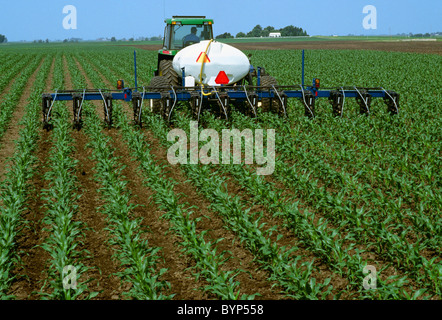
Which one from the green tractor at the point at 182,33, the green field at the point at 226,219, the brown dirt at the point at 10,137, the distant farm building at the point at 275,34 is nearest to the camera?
the green field at the point at 226,219

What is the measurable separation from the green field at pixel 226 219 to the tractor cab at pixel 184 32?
3614 millimetres

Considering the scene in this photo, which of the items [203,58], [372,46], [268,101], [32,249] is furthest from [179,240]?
[372,46]

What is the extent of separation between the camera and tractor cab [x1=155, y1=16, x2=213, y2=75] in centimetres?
1278

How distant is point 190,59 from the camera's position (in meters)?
11.2

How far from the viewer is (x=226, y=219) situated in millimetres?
5836

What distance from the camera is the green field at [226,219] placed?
14.6ft

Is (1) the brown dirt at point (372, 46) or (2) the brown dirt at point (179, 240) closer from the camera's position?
(2) the brown dirt at point (179, 240)

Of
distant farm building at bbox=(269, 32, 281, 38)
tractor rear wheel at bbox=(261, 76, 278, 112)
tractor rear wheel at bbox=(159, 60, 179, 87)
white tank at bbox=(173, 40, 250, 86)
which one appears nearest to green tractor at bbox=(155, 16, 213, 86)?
tractor rear wheel at bbox=(159, 60, 179, 87)

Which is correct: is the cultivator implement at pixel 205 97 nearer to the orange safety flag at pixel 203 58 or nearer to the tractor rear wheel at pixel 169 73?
the tractor rear wheel at pixel 169 73

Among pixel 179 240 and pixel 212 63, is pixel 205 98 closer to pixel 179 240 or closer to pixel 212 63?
pixel 212 63

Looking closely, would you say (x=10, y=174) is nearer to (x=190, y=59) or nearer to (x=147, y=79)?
(x=190, y=59)

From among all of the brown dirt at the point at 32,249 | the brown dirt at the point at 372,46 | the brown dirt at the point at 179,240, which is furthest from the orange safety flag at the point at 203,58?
the brown dirt at the point at 372,46

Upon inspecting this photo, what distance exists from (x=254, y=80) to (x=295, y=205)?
293 inches

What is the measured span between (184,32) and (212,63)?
230 cm
